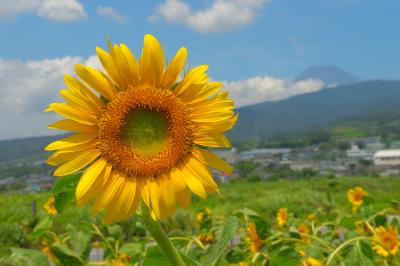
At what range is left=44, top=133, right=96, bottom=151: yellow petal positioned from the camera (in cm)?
132

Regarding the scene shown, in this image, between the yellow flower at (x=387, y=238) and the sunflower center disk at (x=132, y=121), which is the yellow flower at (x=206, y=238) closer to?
the yellow flower at (x=387, y=238)

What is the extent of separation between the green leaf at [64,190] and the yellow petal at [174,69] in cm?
34

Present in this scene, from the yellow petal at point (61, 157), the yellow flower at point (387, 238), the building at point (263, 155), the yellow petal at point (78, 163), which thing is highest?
the yellow petal at point (61, 157)

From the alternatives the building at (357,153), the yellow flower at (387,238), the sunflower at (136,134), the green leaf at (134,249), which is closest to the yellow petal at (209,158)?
the sunflower at (136,134)

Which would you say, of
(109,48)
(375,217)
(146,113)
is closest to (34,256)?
(146,113)

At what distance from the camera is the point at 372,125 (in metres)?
184

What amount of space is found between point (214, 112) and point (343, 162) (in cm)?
13251

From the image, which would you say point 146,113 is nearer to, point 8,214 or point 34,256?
point 34,256

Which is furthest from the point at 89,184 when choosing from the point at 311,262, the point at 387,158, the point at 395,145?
the point at 395,145

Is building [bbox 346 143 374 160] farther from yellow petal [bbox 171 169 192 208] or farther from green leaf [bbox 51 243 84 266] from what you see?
yellow petal [bbox 171 169 192 208]

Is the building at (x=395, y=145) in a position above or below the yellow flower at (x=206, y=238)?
below

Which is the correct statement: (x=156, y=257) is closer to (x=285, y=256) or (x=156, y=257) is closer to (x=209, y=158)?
(x=209, y=158)

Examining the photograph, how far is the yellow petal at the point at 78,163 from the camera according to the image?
4.27 feet

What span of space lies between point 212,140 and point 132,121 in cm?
24
